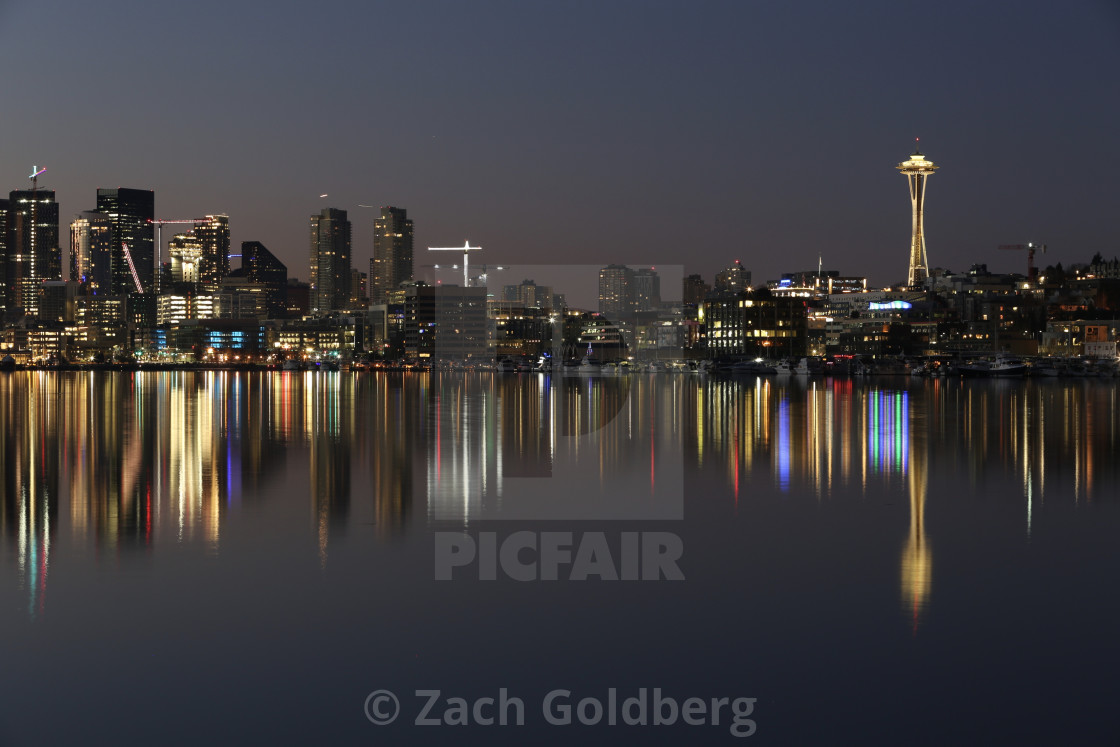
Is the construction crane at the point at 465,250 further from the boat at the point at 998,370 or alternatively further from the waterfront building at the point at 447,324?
the boat at the point at 998,370

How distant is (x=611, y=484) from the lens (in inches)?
793

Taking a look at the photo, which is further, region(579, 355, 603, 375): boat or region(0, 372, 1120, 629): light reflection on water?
region(579, 355, 603, 375): boat

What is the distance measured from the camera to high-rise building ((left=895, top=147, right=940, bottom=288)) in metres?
186

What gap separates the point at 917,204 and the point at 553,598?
193787mm

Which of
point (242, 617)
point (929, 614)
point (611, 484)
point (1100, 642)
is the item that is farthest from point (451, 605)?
point (611, 484)

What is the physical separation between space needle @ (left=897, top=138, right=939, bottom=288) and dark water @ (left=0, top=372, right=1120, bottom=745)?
16905 centimetres

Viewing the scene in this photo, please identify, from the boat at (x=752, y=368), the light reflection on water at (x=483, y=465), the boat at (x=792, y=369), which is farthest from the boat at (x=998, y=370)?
the light reflection on water at (x=483, y=465)

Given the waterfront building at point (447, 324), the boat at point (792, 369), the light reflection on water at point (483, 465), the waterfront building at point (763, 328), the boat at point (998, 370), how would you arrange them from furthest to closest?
the waterfront building at point (447, 324), the waterfront building at point (763, 328), the boat at point (792, 369), the boat at point (998, 370), the light reflection on water at point (483, 465)

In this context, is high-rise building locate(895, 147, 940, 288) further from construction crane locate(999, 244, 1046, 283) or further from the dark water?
the dark water

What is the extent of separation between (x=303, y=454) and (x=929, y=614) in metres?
17.1

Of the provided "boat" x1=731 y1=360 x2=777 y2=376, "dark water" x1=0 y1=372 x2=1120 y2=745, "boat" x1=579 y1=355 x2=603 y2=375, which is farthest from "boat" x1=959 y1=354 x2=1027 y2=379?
"dark water" x1=0 y1=372 x2=1120 y2=745

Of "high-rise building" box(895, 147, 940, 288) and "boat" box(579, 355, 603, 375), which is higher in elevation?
"high-rise building" box(895, 147, 940, 288)

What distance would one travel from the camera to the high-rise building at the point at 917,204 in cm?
18550

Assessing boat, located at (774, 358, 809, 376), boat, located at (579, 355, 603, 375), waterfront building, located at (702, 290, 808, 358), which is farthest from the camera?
waterfront building, located at (702, 290, 808, 358)
